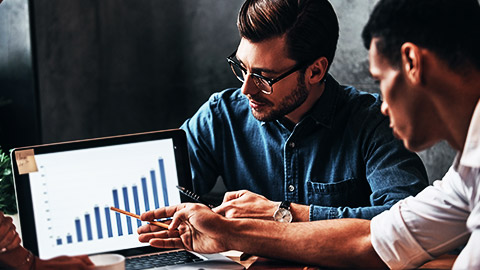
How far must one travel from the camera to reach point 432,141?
3.49 ft

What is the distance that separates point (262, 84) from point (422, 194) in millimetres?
604

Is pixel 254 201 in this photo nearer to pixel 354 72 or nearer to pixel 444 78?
pixel 444 78

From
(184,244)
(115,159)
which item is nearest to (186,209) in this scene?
(184,244)

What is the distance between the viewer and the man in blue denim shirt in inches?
66.0

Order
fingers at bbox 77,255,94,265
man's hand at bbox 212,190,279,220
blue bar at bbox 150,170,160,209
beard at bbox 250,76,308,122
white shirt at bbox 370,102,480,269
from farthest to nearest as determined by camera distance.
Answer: beard at bbox 250,76,308,122 < man's hand at bbox 212,190,279,220 < blue bar at bbox 150,170,160,209 < white shirt at bbox 370,102,480,269 < fingers at bbox 77,255,94,265

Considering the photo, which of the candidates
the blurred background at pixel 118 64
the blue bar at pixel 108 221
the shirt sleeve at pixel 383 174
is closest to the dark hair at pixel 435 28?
the shirt sleeve at pixel 383 174

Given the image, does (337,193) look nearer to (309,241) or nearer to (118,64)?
(309,241)

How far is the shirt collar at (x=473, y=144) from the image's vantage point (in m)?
0.98

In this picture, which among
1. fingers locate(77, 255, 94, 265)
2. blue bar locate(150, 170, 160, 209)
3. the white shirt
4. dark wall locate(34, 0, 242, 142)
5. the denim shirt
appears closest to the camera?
fingers locate(77, 255, 94, 265)

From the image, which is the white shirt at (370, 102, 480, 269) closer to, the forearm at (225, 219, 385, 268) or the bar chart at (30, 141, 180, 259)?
the forearm at (225, 219, 385, 268)

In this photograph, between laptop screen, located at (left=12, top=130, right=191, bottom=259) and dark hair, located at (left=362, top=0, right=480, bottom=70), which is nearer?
dark hair, located at (left=362, top=0, right=480, bottom=70)

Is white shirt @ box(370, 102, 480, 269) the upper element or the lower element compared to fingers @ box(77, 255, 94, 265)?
lower

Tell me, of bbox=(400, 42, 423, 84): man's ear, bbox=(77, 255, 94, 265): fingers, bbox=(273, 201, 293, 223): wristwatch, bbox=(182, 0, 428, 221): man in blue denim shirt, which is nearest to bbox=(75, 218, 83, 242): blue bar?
bbox=(77, 255, 94, 265): fingers

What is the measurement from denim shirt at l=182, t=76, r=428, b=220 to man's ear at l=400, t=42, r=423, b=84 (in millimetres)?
602
